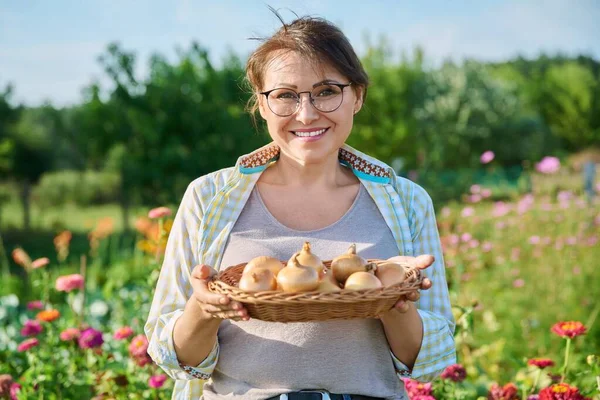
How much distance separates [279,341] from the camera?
1731mm

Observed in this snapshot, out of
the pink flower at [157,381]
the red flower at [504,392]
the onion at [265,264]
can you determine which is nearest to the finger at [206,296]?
the onion at [265,264]

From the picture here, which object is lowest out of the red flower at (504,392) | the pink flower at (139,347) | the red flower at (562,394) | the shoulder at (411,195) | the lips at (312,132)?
the red flower at (504,392)

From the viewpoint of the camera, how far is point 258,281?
4.90 ft

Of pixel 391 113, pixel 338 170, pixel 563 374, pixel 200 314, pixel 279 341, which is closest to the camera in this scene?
pixel 200 314

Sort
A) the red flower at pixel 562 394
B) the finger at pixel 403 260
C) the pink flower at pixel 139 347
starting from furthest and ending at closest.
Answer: the pink flower at pixel 139 347 → the red flower at pixel 562 394 → the finger at pixel 403 260

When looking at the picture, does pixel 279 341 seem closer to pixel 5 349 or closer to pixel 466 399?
pixel 466 399

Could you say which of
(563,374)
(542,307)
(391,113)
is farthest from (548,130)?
(563,374)

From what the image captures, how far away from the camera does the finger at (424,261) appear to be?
63.6 inches

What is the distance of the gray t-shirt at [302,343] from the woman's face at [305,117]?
0.63 ft

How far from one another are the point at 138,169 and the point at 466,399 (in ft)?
29.2

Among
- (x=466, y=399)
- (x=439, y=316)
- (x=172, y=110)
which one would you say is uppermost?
(x=172, y=110)

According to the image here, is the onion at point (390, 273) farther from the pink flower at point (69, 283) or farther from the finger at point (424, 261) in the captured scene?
the pink flower at point (69, 283)

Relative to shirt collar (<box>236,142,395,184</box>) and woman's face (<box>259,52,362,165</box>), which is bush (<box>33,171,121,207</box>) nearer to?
shirt collar (<box>236,142,395,184</box>)

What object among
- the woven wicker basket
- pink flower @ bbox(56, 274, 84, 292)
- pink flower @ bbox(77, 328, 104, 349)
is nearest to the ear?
the woven wicker basket
